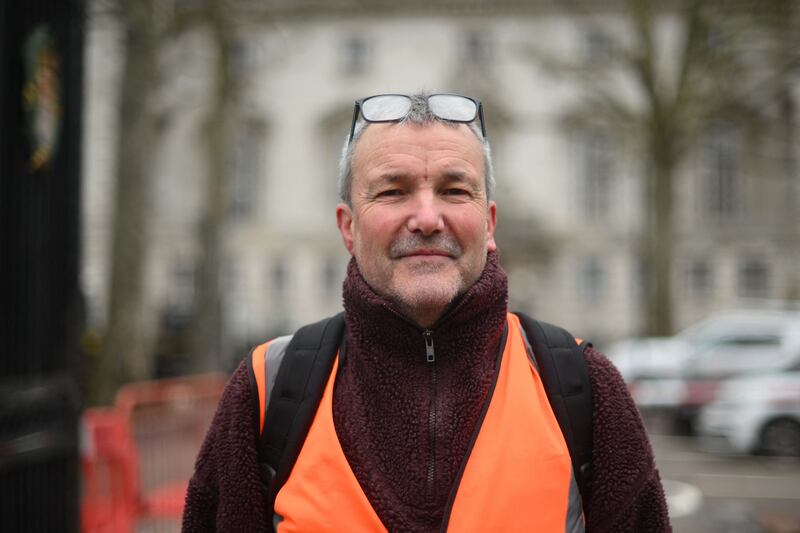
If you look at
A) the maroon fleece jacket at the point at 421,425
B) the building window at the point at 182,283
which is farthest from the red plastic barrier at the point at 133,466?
the building window at the point at 182,283

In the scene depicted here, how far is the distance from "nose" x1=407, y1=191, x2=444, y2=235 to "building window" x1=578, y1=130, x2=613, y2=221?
36.3m

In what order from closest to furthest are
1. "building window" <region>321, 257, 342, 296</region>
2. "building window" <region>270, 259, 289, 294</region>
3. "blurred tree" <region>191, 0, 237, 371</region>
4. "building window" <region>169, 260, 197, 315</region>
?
"blurred tree" <region>191, 0, 237, 371</region>, "building window" <region>321, 257, 342, 296</region>, "building window" <region>270, 259, 289, 294</region>, "building window" <region>169, 260, 197, 315</region>

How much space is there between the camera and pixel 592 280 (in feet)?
122

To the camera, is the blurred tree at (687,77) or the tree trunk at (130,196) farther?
the blurred tree at (687,77)

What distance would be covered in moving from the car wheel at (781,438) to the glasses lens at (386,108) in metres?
11.4

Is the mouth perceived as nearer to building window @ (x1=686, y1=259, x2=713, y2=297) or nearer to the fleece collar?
the fleece collar

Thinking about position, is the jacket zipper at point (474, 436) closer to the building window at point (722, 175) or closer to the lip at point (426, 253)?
the lip at point (426, 253)

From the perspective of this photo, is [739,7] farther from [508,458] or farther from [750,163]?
[508,458]

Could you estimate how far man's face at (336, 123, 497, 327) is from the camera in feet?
6.46

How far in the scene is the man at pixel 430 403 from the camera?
1.91 metres

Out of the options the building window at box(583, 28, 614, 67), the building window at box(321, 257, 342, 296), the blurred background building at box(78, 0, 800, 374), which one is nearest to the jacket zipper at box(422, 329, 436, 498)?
the blurred background building at box(78, 0, 800, 374)

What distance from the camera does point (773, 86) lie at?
2355 centimetres

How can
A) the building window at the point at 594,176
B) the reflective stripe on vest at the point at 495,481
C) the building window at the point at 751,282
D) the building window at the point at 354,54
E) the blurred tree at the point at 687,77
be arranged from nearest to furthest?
the reflective stripe on vest at the point at 495,481 < the blurred tree at the point at 687,77 < the building window at the point at 751,282 < the building window at the point at 594,176 < the building window at the point at 354,54

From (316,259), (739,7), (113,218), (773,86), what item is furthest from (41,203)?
(316,259)
